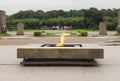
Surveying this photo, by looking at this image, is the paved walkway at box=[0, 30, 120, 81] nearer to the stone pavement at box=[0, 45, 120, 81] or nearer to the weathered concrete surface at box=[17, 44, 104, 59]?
the stone pavement at box=[0, 45, 120, 81]

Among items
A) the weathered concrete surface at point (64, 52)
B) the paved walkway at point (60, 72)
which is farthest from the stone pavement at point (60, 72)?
the weathered concrete surface at point (64, 52)

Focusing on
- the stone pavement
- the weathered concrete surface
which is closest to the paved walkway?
the stone pavement

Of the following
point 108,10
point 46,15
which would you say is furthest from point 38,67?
point 46,15

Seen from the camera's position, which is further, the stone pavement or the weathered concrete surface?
the weathered concrete surface

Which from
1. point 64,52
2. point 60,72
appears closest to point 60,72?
point 60,72

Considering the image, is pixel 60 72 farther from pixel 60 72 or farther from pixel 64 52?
pixel 64 52

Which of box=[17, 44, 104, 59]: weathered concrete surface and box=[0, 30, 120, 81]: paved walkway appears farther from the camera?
box=[17, 44, 104, 59]: weathered concrete surface

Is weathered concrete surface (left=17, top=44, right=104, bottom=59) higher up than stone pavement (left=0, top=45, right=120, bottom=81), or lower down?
higher up

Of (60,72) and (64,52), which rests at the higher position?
(64,52)

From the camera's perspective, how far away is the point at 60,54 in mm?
9203

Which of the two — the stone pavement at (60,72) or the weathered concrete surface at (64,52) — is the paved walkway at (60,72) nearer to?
the stone pavement at (60,72)

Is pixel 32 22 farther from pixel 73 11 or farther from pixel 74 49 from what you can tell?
pixel 74 49

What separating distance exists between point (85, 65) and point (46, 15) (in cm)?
8542

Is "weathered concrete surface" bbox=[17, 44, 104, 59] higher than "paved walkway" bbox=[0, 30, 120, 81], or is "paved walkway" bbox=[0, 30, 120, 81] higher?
"weathered concrete surface" bbox=[17, 44, 104, 59]
